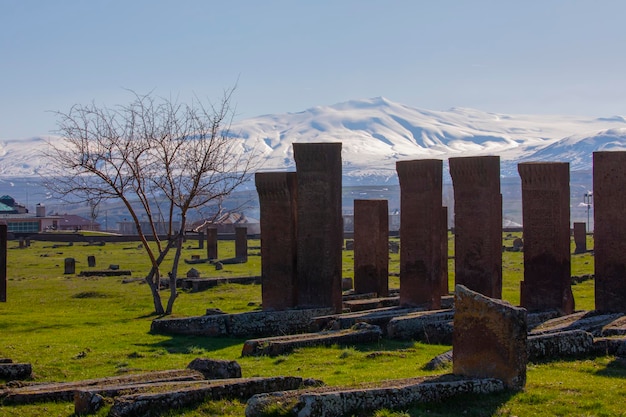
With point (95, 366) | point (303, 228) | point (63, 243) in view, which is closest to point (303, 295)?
point (303, 228)

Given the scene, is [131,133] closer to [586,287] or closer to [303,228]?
[303,228]

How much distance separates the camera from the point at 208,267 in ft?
145

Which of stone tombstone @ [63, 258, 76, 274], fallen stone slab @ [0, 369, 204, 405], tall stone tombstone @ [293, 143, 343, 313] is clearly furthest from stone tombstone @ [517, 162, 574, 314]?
stone tombstone @ [63, 258, 76, 274]

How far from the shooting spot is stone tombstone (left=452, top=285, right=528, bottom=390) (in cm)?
1173

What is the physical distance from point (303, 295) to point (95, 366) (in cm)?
813

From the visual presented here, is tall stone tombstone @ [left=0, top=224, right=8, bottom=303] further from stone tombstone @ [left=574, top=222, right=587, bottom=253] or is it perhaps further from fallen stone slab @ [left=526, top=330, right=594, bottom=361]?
stone tombstone @ [left=574, top=222, right=587, bottom=253]

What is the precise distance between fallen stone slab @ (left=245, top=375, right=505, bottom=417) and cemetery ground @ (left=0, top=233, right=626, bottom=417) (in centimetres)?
14

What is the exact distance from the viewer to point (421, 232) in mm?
24797

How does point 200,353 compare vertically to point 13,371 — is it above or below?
below

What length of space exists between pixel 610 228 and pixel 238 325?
29.2 feet

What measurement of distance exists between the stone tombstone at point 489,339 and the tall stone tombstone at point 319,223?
11421 millimetres

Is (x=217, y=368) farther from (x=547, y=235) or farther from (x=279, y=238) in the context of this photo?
(x=547, y=235)

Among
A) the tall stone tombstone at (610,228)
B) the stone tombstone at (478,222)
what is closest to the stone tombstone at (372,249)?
the stone tombstone at (478,222)

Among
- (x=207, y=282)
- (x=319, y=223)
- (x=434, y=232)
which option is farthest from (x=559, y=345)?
(x=207, y=282)
